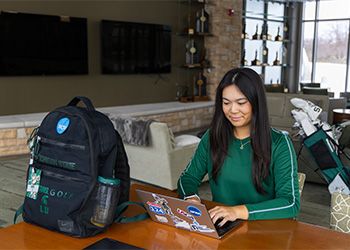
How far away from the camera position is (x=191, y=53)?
310 inches

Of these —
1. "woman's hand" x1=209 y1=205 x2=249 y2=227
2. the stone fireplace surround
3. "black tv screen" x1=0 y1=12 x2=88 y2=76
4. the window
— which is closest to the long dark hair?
"woman's hand" x1=209 y1=205 x2=249 y2=227

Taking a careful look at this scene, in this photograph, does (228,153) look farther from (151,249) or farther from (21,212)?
(21,212)

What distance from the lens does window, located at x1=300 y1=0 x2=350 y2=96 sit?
34.0 ft

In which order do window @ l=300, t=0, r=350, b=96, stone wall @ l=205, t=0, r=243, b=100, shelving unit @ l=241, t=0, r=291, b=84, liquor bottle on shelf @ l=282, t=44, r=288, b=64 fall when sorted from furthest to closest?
liquor bottle on shelf @ l=282, t=44, r=288, b=64, window @ l=300, t=0, r=350, b=96, shelving unit @ l=241, t=0, r=291, b=84, stone wall @ l=205, t=0, r=243, b=100

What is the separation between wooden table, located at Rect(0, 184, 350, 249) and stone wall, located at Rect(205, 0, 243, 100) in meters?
6.87

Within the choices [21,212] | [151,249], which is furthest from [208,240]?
[21,212]

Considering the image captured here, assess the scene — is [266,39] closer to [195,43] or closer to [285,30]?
[285,30]

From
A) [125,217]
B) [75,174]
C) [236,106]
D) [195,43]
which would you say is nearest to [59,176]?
[75,174]

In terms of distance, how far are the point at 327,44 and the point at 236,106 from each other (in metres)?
10.2

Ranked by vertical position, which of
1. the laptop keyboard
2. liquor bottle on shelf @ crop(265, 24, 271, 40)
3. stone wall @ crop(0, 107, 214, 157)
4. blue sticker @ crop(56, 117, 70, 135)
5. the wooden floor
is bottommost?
the wooden floor

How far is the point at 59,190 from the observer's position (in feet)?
3.91

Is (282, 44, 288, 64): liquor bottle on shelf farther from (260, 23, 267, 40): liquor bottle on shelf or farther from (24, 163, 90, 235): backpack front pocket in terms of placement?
(24, 163, 90, 235): backpack front pocket

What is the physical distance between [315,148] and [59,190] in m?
2.60

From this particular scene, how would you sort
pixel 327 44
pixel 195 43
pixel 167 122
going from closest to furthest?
1. pixel 167 122
2. pixel 195 43
3. pixel 327 44
